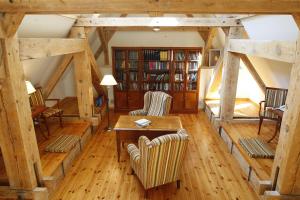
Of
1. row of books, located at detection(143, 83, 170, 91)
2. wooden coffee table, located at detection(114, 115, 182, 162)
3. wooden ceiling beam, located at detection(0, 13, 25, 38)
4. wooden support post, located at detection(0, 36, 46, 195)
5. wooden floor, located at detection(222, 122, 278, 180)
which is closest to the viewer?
wooden ceiling beam, located at detection(0, 13, 25, 38)

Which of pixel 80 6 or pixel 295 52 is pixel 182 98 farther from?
pixel 80 6

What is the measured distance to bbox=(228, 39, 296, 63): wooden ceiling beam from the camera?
222 centimetres

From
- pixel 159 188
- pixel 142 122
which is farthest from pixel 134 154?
pixel 142 122

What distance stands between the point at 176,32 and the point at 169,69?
0.97m

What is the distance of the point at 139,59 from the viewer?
17.8ft

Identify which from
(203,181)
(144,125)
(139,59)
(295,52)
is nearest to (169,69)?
(139,59)

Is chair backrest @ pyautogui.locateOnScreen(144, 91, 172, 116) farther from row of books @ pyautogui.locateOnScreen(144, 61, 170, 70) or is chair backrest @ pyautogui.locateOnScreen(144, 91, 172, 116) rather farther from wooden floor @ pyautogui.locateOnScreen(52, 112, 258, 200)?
row of books @ pyautogui.locateOnScreen(144, 61, 170, 70)

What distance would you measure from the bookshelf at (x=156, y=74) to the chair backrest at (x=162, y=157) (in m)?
3.15

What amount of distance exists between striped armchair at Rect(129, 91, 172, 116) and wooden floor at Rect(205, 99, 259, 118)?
1417 millimetres

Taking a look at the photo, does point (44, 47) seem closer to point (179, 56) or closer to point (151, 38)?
point (151, 38)

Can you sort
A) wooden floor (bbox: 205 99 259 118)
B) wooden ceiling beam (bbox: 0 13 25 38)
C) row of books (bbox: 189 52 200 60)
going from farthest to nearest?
row of books (bbox: 189 52 200 60) < wooden floor (bbox: 205 99 259 118) < wooden ceiling beam (bbox: 0 13 25 38)

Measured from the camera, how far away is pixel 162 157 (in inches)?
96.7

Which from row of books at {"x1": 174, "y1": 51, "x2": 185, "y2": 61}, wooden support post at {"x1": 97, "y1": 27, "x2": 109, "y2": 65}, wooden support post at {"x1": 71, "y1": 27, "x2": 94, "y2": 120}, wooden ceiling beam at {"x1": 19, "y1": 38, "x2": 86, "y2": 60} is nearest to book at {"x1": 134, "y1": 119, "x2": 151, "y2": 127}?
wooden support post at {"x1": 71, "y1": 27, "x2": 94, "y2": 120}

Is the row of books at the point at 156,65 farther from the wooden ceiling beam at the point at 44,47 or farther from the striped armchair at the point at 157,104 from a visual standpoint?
the wooden ceiling beam at the point at 44,47
